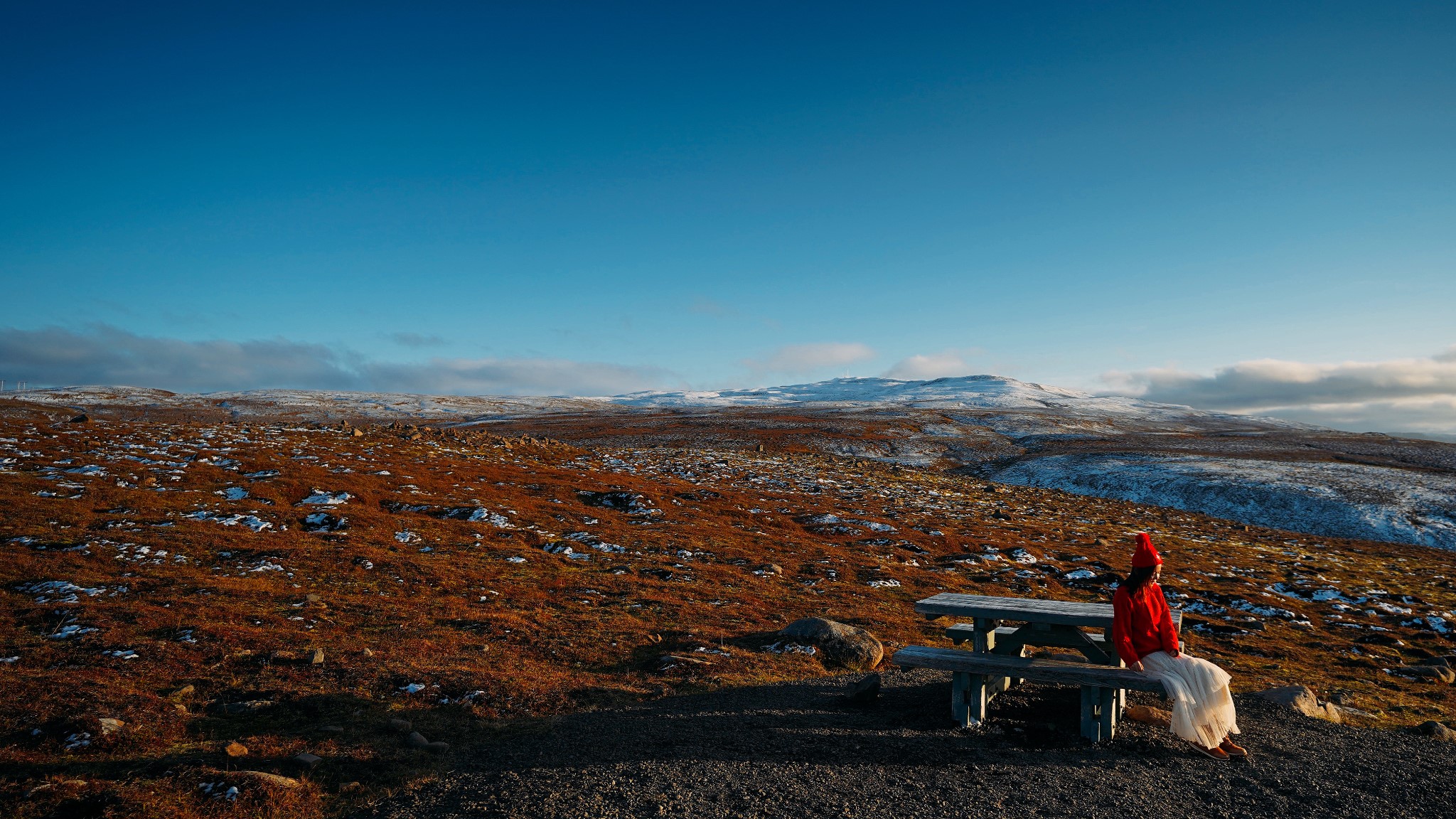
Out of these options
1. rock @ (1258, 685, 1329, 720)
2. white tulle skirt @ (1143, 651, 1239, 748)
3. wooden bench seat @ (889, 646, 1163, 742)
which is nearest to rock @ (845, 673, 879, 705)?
wooden bench seat @ (889, 646, 1163, 742)

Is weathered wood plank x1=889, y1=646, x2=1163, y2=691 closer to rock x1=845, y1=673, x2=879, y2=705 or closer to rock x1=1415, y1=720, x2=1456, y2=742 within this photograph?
rock x1=845, y1=673, x2=879, y2=705

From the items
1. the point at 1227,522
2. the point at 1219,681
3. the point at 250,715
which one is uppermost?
the point at 1219,681

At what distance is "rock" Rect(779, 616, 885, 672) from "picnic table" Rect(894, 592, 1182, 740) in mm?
3430

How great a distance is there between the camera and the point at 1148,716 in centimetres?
1077

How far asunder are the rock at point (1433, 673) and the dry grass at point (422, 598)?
0.71m

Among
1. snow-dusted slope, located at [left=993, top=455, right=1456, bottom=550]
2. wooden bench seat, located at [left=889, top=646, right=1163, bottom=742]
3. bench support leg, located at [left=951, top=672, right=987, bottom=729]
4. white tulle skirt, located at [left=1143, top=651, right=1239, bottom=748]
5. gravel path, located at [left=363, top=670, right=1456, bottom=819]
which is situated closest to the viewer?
gravel path, located at [left=363, top=670, right=1456, bottom=819]

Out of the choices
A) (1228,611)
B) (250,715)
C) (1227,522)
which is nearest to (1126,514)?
(1227,522)

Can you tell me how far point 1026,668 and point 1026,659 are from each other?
0.16m

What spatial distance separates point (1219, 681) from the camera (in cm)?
938

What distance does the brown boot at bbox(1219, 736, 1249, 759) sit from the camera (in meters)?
9.40

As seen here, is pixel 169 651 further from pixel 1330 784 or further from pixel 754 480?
pixel 754 480

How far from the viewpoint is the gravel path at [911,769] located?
26.2ft

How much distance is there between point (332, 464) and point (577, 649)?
1010 inches

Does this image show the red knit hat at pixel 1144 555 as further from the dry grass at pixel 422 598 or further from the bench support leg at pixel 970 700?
the dry grass at pixel 422 598
